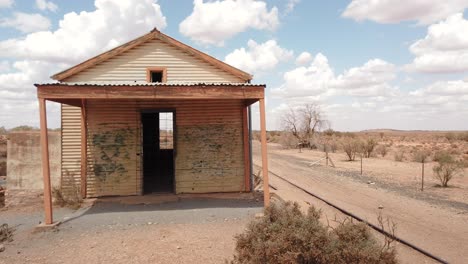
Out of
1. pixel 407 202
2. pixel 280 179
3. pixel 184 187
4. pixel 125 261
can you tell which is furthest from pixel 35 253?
pixel 280 179

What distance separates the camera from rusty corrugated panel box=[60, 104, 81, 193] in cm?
1130

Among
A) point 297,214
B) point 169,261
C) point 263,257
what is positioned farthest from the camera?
point 169,261

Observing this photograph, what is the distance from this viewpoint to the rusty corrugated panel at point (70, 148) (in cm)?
1130

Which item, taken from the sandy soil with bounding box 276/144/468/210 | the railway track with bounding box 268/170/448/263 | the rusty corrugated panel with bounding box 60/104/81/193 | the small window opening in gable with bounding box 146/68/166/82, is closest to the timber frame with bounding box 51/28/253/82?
the small window opening in gable with bounding box 146/68/166/82

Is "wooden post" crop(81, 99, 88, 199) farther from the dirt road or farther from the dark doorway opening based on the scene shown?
the dirt road

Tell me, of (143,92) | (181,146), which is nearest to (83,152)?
(181,146)

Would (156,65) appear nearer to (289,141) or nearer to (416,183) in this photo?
(416,183)

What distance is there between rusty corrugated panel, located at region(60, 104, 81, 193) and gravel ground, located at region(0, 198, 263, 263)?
1325 mm

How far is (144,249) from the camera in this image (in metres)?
6.79

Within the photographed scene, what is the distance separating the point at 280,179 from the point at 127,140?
300 inches

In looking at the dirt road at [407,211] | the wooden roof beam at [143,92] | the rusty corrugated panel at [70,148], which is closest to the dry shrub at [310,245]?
the dirt road at [407,211]

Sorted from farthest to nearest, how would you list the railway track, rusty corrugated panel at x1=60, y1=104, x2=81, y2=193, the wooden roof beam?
rusty corrugated panel at x1=60, y1=104, x2=81, y2=193, the wooden roof beam, the railway track

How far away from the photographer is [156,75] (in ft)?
39.7

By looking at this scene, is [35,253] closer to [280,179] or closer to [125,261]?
[125,261]
